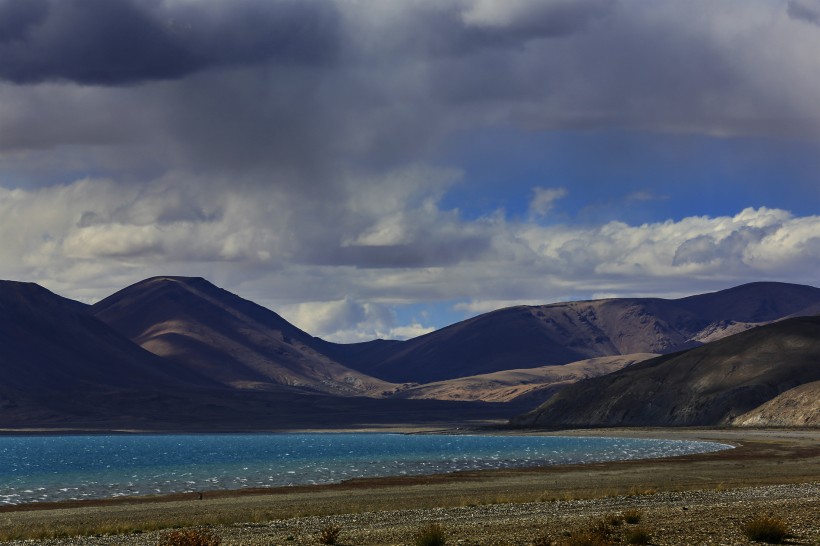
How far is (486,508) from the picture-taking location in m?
49.8

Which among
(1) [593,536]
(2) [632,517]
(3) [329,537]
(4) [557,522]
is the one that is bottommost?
(4) [557,522]

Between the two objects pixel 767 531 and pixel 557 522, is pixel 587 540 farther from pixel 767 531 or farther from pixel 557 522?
pixel 557 522

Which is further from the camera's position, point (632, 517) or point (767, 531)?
point (632, 517)

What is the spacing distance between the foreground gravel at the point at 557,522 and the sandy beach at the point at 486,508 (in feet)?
0.17

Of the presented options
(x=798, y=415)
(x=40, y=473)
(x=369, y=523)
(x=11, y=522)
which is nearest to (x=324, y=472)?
(x=40, y=473)

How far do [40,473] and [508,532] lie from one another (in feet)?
284

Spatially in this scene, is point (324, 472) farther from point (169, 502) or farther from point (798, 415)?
point (798, 415)

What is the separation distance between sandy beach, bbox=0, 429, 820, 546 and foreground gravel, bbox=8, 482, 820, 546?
0.05 m

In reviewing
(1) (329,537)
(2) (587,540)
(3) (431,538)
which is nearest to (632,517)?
(2) (587,540)

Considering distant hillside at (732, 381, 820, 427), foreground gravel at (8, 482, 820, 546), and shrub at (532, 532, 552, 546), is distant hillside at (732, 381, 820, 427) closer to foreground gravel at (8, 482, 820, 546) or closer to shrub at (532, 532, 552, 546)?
foreground gravel at (8, 482, 820, 546)

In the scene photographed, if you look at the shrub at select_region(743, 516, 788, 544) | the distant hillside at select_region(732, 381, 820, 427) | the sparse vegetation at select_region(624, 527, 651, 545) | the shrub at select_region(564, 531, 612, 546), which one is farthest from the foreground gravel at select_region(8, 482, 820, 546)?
the distant hillside at select_region(732, 381, 820, 427)

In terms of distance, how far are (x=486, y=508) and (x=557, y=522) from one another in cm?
1174

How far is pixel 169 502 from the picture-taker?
64500 mm

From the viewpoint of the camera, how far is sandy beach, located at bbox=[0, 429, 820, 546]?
35250 mm
